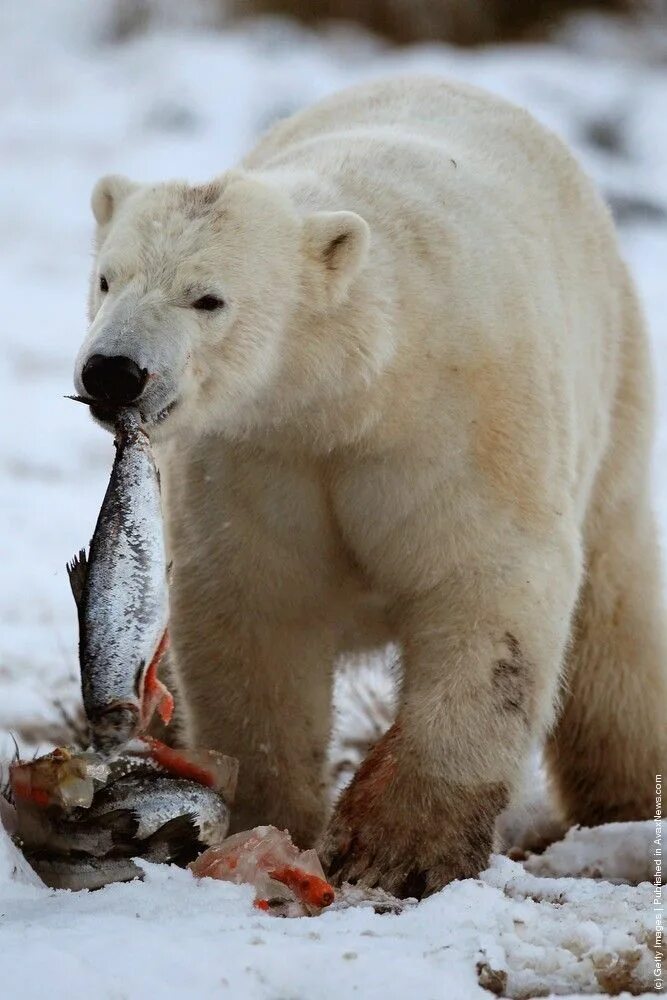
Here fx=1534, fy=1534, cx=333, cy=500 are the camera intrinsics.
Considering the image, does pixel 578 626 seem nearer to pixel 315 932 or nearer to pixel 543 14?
pixel 315 932

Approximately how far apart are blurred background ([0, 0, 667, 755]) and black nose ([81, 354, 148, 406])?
6.58m

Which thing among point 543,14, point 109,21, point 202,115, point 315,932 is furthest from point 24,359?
point 315,932

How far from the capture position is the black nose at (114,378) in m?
2.88

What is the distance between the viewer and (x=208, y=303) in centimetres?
317

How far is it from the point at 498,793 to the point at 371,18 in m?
11.6

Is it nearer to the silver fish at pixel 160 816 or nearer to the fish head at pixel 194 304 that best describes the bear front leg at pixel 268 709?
the silver fish at pixel 160 816

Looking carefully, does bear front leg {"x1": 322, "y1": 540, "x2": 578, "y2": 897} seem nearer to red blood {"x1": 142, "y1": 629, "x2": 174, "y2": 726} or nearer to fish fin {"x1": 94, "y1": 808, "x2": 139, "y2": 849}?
fish fin {"x1": 94, "y1": 808, "x2": 139, "y2": 849}

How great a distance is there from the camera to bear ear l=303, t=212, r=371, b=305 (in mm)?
3305

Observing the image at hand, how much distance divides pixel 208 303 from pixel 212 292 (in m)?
0.02

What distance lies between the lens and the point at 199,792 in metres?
3.33

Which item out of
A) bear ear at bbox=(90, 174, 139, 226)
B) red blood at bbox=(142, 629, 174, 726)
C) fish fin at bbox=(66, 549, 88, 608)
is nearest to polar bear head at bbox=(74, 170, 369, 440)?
bear ear at bbox=(90, 174, 139, 226)

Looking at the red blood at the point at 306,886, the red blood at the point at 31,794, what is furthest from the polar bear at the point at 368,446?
the red blood at the point at 31,794

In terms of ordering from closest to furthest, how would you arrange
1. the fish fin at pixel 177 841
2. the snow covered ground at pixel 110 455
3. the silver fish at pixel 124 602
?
1. the snow covered ground at pixel 110 455
2. the silver fish at pixel 124 602
3. the fish fin at pixel 177 841

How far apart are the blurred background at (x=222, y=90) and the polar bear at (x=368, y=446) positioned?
5.69 metres
